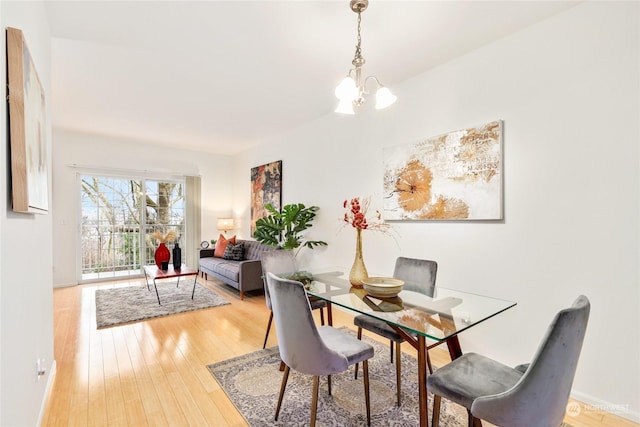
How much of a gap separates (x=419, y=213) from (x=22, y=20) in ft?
9.65

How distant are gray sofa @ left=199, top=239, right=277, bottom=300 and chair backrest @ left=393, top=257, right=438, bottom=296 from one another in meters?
2.45

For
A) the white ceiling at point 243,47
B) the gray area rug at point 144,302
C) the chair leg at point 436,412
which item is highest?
the white ceiling at point 243,47

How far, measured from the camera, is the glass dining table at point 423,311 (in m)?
1.46

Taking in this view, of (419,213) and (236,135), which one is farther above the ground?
(236,135)

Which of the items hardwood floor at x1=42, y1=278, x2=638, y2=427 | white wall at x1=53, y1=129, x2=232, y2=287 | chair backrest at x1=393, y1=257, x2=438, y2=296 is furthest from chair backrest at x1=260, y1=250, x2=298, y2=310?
white wall at x1=53, y1=129, x2=232, y2=287

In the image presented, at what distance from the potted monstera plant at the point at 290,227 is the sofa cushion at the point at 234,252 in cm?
89

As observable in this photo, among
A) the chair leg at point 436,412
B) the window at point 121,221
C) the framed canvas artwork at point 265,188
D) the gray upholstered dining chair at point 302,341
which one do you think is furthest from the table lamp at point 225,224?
the chair leg at point 436,412

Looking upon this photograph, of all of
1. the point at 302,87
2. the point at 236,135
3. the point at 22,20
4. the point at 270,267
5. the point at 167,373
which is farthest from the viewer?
the point at 236,135

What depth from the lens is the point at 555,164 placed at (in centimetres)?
213

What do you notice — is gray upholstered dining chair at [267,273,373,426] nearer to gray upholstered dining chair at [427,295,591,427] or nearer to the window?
gray upholstered dining chair at [427,295,591,427]

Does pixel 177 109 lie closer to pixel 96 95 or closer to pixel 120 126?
pixel 96 95

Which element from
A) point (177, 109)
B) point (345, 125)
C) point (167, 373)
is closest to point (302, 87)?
point (345, 125)

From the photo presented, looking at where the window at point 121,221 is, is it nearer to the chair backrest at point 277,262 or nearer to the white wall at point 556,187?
the chair backrest at point 277,262

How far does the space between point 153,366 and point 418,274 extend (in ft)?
7.42
